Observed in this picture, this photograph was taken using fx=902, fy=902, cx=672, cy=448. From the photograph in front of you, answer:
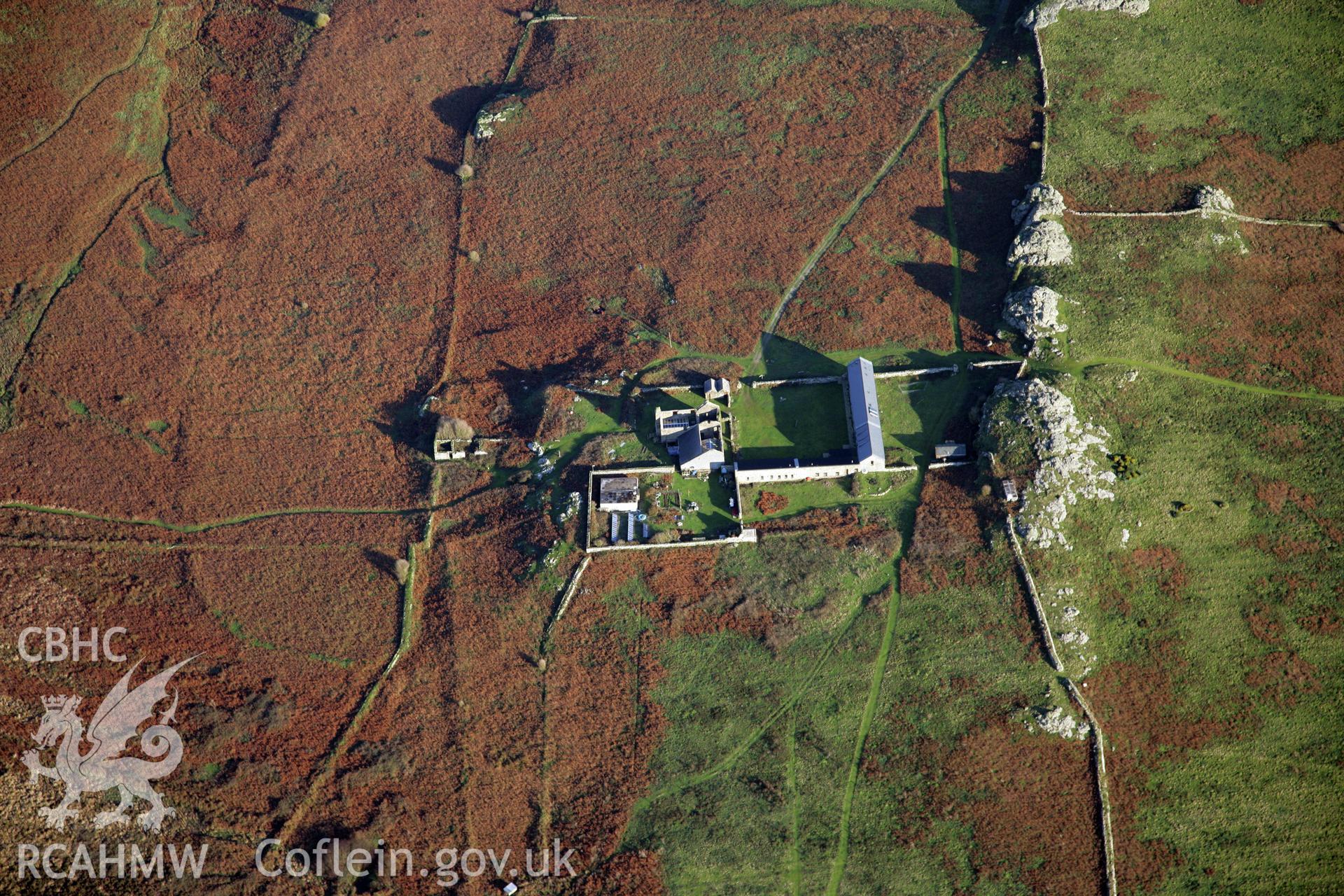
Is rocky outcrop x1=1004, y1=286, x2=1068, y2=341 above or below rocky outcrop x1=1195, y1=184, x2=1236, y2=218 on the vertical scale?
below

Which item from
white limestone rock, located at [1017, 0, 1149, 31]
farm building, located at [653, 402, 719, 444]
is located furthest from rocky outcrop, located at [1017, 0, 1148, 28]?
farm building, located at [653, 402, 719, 444]

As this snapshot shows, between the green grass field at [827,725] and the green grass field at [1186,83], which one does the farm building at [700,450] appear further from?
the green grass field at [1186,83]

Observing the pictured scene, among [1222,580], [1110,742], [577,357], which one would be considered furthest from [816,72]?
[1110,742]

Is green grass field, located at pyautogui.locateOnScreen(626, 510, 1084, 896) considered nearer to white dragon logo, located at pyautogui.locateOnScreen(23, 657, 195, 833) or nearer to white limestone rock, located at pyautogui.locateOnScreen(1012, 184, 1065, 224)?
white limestone rock, located at pyautogui.locateOnScreen(1012, 184, 1065, 224)

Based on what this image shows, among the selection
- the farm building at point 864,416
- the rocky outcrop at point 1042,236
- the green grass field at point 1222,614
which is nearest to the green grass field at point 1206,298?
the rocky outcrop at point 1042,236

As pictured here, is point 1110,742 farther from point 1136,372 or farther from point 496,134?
point 496,134

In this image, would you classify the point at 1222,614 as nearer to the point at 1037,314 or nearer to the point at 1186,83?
the point at 1037,314
